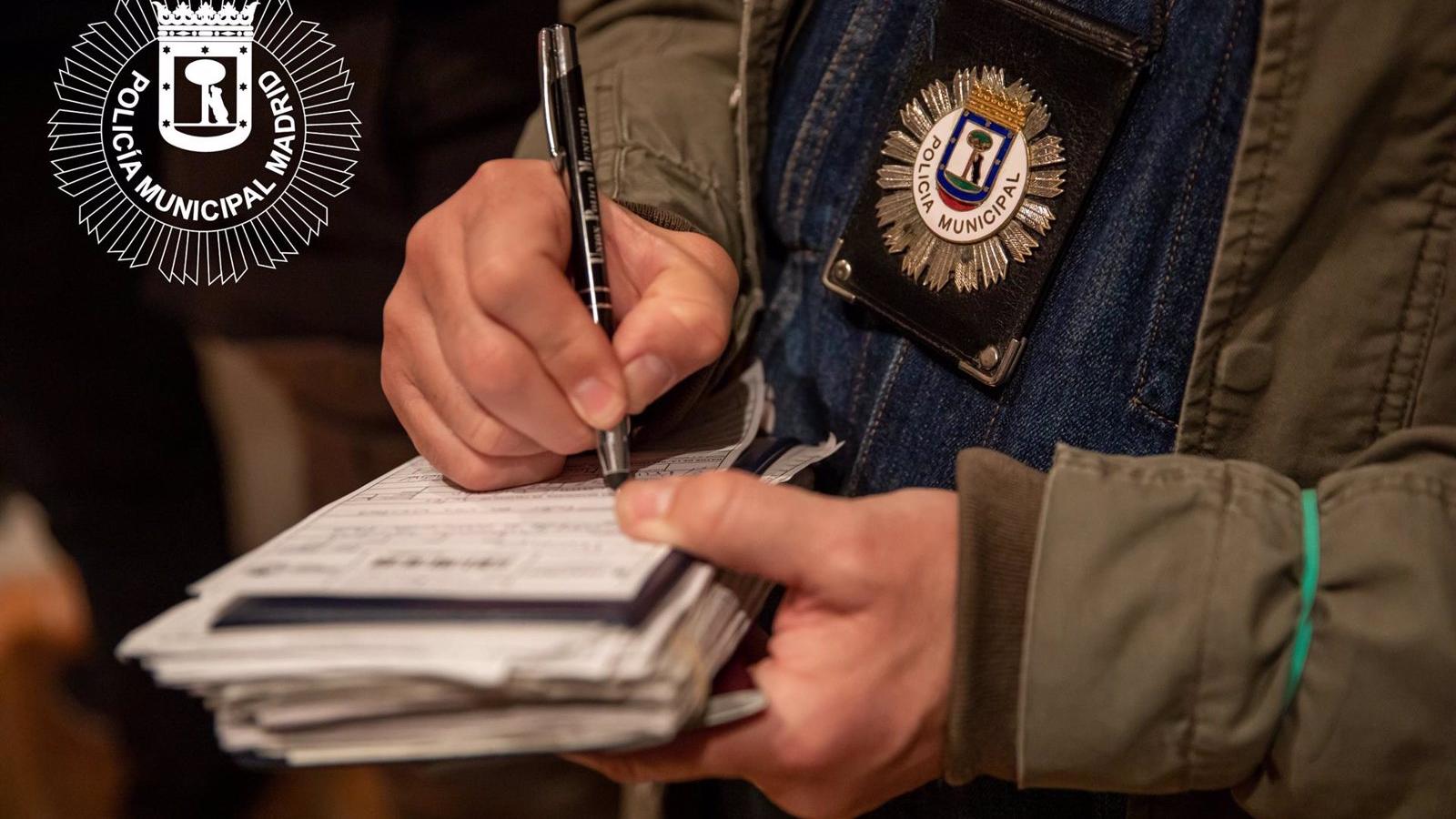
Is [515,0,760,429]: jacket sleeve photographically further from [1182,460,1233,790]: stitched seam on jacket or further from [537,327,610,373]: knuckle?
[1182,460,1233,790]: stitched seam on jacket

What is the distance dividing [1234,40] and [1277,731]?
0.35 meters

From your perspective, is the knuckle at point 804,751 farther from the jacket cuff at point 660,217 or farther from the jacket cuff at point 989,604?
the jacket cuff at point 660,217

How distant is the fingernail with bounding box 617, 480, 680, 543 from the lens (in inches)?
17.0

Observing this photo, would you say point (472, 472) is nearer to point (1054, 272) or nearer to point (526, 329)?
point (526, 329)

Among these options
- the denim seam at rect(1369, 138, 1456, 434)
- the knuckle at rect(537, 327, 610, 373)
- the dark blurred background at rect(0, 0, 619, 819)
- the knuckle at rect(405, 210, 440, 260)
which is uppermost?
the denim seam at rect(1369, 138, 1456, 434)

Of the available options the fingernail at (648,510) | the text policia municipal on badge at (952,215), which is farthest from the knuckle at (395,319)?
the text policia municipal on badge at (952,215)

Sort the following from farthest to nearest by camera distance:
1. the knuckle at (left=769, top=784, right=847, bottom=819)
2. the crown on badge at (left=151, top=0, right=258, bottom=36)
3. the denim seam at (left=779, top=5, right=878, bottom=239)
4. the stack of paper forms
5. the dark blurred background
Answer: the dark blurred background, the crown on badge at (left=151, top=0, right=258, bottom=36), the denim seam at (left=779, top=5, right=878, bottom=239), the knuckle at (left=769, top=784, right=847, bottom=819), the stack of paper forms

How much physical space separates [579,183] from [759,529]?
10.4 inches

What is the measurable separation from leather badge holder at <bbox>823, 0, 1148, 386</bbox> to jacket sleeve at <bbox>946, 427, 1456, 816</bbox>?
6.6 inches

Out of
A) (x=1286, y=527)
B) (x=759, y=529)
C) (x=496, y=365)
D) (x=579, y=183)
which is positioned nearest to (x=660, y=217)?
(x=579, y=183)

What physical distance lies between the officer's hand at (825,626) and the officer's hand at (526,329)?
91mm

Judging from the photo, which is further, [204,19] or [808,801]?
[204,19]

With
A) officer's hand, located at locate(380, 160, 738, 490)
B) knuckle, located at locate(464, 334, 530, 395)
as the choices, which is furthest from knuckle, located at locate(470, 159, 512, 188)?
knuckle, located at locate(464, 334, 530, 395)

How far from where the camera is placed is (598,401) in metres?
0.52
